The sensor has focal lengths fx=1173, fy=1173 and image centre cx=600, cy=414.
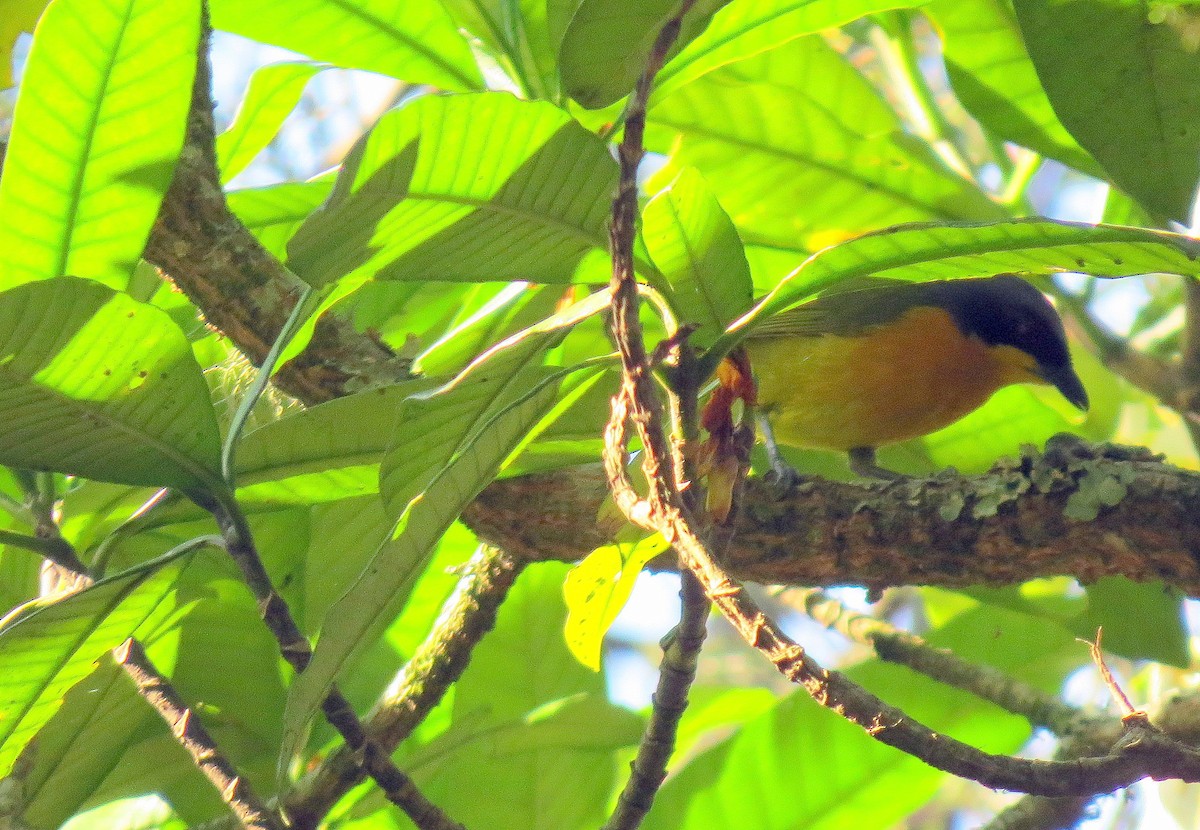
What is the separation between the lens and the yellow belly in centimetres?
290

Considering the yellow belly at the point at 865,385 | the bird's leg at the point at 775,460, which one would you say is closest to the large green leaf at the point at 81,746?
the bird's leg at the point at 775,460

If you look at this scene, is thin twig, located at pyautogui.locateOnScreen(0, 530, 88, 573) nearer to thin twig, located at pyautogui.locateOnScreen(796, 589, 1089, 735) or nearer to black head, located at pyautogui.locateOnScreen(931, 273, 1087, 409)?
thin twig, located at pyautogui.locateOnScreen(796, 589, 1089, 735)

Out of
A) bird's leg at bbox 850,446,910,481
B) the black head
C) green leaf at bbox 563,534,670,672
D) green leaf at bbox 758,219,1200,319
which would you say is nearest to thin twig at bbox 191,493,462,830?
green leaf at bbox 563,534,670,672

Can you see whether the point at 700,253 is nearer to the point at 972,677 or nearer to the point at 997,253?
the point at 997,253

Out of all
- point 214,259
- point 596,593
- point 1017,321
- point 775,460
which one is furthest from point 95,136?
point 1017,321

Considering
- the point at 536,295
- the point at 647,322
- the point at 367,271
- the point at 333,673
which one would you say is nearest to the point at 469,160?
the point at 367,271

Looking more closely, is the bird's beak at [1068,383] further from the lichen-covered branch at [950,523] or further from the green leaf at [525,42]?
the green leaf at [525,42]

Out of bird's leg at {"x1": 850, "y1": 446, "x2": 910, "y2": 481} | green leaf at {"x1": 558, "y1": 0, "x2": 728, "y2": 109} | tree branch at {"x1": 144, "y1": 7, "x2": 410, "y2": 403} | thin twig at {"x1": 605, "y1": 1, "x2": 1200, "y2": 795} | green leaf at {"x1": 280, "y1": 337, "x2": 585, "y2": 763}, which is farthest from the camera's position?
bird's leg at {"x1": 850, "y1": 446, "x2": 910, "y2": 481}

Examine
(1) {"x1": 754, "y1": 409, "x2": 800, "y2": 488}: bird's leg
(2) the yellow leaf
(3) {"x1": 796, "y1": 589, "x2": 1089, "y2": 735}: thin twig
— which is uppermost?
(2) the yellow leaf

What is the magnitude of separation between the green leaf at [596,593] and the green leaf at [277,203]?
42.5 inches

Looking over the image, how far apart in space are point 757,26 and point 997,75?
0.68m

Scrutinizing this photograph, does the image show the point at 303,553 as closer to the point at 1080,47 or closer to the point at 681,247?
the point at 681,247

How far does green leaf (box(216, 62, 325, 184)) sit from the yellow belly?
4.36 ft

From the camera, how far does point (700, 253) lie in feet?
4.79
